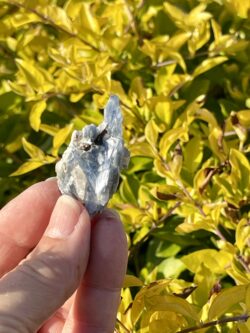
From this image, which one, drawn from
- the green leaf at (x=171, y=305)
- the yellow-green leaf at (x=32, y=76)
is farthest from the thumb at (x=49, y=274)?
the yellow-green leaf at (x=32, y=76)

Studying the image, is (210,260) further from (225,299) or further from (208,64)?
(208,64)

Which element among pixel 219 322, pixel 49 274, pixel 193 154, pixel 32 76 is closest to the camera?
pixel 49 274

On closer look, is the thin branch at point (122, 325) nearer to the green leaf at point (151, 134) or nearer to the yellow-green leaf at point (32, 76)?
the green leaf at point (151, 134)

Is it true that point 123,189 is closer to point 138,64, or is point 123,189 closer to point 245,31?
point 138,64

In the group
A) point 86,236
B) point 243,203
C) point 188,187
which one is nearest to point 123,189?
point 188,187

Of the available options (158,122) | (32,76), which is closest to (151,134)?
(158,122)

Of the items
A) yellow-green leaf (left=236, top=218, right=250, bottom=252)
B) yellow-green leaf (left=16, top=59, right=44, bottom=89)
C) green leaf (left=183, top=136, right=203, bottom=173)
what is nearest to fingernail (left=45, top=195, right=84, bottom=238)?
yellow-green leaf (left=236, top=218, right=250, bottom=252)
